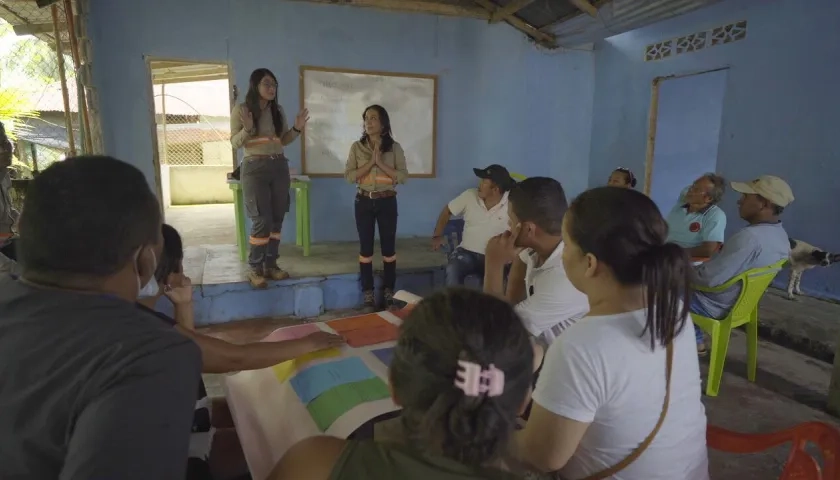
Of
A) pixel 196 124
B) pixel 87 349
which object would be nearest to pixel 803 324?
pixel 87 349

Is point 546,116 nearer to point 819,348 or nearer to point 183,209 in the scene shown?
point 819,348

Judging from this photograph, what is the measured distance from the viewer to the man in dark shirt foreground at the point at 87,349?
0.67 meters

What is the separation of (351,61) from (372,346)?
13.7 feet

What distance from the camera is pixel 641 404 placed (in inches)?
40.9

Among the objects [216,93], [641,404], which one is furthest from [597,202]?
[216,93]

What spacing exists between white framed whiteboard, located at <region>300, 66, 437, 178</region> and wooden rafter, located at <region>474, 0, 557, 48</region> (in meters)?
0.92

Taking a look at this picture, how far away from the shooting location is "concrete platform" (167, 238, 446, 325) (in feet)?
12.5

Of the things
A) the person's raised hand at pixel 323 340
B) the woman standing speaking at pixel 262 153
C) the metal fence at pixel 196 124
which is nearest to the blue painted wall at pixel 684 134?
the woman standing speaking at pixel 262 153

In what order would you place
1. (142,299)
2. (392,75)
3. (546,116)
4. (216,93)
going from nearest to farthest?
1. (142,299)
2. (392,75)
3. (546,116)
4. (216,93)

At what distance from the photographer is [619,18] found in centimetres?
439

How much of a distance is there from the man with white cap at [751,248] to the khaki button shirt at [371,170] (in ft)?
6.50

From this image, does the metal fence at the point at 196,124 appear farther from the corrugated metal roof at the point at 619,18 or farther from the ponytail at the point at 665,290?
the ponytail at the point at 665,290

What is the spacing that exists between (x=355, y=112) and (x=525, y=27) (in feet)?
6.70

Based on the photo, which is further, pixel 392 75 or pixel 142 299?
pixel 392 75
